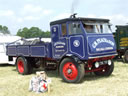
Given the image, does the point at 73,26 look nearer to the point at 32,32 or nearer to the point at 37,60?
the point at 37,60

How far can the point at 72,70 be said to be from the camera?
7578 mm

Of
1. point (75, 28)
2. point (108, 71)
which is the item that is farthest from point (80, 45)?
point (108, 71)

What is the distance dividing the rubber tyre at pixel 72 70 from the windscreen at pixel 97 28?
1.36 metres

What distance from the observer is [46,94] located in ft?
20.4

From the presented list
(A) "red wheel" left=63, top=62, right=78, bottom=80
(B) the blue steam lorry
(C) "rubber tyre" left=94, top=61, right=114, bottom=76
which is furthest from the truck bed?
(C) "rubber tyre" left=94, top=61, right=114, bottom=76

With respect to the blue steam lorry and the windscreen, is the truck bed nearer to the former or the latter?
the blue steam lorry

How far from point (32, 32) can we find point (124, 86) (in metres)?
99.4

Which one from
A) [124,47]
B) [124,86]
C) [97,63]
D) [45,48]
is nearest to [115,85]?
[124,86]

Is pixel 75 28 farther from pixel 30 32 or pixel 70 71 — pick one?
pixel 30 32

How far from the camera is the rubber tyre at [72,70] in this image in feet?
24.0

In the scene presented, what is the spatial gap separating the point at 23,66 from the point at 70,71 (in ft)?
11.4

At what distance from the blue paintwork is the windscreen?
23 cm

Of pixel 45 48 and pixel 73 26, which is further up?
pixel 73 26

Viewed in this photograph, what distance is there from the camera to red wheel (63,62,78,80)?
296 inches
